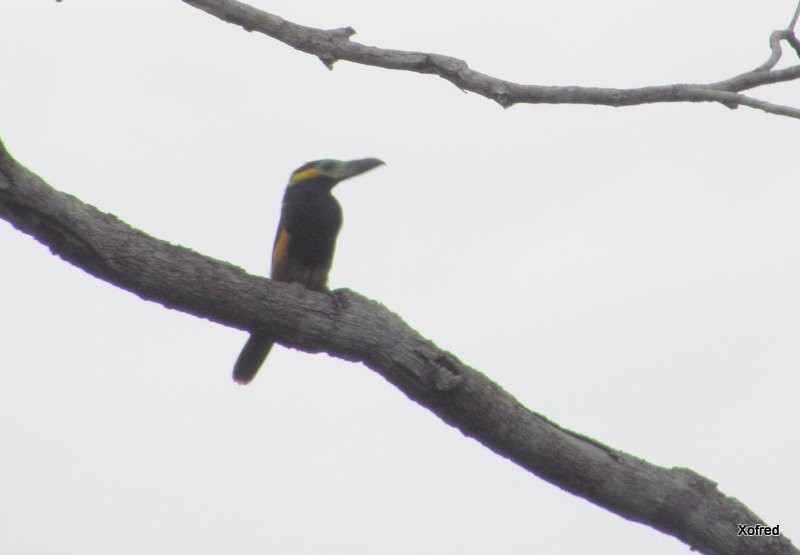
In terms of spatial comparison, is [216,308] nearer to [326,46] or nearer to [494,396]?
[494,396]

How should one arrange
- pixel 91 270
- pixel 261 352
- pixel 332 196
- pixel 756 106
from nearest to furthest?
1. pixel 91 270
2. pixel 756 106
3. pixel 261 352
4. pixel 332 196

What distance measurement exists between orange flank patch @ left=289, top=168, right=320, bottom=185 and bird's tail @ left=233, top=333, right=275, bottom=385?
1.09m

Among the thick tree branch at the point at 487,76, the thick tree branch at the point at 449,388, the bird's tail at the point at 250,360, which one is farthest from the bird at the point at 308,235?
the thick tree branch at the point at 449,388

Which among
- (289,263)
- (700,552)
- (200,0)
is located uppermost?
(200,0)

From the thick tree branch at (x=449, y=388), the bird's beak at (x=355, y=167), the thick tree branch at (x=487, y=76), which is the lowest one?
the thick tree branch at (x=449, y=388)

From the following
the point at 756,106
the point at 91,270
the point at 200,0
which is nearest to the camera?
the point at 91,270

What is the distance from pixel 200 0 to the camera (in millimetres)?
4133

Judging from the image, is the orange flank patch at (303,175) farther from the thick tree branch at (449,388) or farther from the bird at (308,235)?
the thick tree branch at (449,388)

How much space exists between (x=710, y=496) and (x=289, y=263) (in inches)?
117

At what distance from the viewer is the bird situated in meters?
5.75

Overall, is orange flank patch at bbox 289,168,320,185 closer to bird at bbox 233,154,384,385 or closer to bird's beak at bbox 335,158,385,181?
bird at bbox 233,154,384,385

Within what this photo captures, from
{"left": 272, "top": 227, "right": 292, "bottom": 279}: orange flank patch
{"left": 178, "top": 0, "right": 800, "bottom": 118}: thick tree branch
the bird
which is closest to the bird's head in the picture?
the bird

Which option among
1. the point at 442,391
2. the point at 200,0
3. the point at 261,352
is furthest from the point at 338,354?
the point at 261,352

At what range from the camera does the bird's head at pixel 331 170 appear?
6.04m
